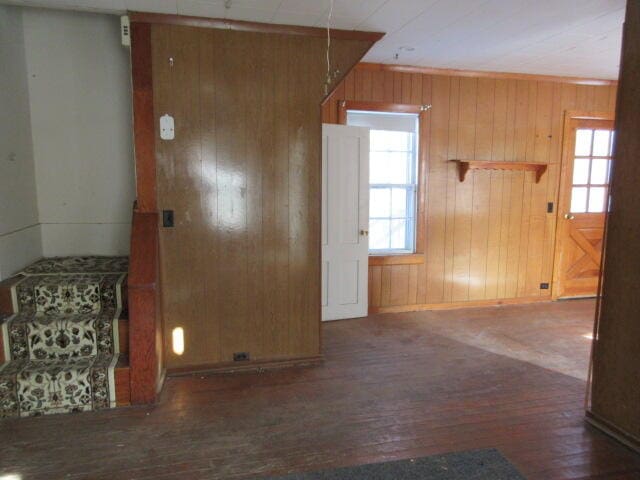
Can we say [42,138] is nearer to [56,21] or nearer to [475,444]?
[56,21]

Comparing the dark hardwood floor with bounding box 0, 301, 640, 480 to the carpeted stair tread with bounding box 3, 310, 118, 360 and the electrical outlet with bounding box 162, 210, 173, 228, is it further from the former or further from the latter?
the electrical outlet with bounding box 162, 210, 173, 228

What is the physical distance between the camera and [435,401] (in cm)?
279

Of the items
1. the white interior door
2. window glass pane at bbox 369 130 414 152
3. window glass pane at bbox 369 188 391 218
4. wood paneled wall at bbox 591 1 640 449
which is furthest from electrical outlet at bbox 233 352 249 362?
window glass pane at bbox 369 130 414 152

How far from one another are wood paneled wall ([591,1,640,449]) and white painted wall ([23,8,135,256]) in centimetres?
330

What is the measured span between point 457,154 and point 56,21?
3.71 meters

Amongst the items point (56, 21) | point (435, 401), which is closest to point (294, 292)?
point (435, 401)

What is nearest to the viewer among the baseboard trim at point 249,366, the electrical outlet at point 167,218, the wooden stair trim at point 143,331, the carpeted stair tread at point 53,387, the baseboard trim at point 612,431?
the baseboard trim at point 612,431

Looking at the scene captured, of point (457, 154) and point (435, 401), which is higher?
point (457, 154)

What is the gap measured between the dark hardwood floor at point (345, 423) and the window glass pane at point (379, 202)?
4.83 ft

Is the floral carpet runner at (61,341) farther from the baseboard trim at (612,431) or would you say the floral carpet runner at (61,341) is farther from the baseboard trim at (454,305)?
the baseboard trim at (612,431)

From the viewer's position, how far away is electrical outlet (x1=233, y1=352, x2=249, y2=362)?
3285mm

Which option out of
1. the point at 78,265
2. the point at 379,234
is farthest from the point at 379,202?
the point at 78,265

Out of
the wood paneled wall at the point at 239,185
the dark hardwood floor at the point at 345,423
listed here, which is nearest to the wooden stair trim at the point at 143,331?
the dark hardwood floor at the point at 345,423

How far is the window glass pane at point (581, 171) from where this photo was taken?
16.7 ft
